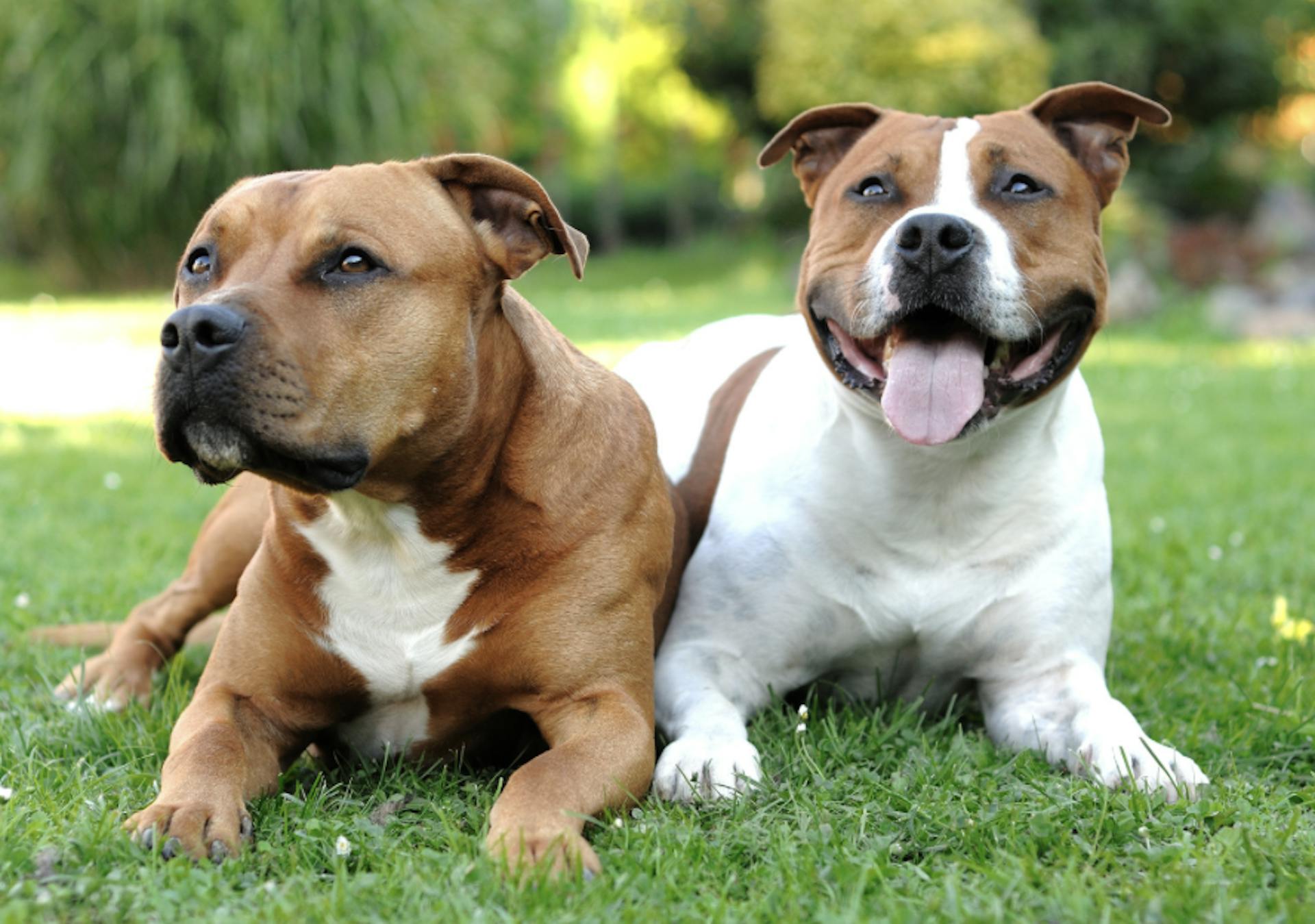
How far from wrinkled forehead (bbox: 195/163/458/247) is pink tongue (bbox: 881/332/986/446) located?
121 cm

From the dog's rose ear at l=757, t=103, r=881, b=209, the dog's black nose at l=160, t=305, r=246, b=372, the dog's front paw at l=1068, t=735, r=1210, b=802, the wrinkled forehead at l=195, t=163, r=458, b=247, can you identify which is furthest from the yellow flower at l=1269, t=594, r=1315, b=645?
the dog's black nose at l=160, t=305, r=246, b=372

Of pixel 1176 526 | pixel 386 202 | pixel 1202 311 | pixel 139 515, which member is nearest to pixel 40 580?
pixel 139 515

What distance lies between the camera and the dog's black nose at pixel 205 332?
2.93 m

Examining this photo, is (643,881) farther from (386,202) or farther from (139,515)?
(139,515)

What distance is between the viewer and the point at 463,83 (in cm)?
2106

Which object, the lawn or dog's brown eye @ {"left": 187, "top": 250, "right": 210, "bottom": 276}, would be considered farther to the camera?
dog's brown eye @ {"left": 187, "top": 250, "right": 210, "bottom": 276}

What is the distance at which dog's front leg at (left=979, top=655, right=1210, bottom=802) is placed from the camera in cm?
345

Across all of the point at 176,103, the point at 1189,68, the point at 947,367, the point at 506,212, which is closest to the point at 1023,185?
the point at 947,367

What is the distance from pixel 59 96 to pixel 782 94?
1061cm

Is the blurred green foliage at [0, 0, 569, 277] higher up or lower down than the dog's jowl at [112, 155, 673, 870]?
lower down

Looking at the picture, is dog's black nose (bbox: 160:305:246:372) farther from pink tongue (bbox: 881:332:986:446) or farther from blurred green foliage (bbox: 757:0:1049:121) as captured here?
blurred green foliage (bbox: 757:0:1049:121)

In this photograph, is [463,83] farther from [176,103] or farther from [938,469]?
[938,469]

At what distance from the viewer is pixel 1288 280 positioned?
55.6ft

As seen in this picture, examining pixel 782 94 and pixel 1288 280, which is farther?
pixel 782 94
